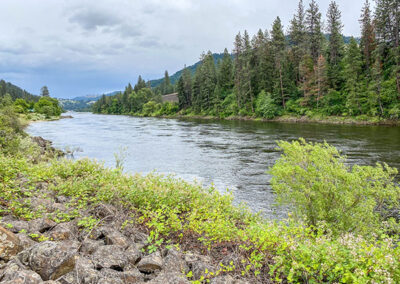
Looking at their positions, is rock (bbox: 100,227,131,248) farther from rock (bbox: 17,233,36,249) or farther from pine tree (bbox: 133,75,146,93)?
pine tree (bbox: 133,75,146,93)

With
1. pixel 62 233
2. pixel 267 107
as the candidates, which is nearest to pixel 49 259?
pixel 62 233

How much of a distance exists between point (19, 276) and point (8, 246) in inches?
34.0

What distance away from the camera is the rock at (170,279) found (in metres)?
3.76

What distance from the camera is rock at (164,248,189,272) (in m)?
4.27

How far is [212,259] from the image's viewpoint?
476 cm

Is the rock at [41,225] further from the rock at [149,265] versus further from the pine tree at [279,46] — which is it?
the pine tree at [279,46]

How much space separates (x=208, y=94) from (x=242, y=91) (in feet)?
50.2

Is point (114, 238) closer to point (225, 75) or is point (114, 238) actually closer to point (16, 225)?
point (16, 225)

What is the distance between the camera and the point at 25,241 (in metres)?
4.30

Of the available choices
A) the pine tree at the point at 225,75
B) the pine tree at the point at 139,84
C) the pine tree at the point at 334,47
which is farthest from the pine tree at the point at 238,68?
the pine tree at the point at 139,84

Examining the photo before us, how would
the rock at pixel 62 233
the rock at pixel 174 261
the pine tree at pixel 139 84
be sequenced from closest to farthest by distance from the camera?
1. the rock at pixel 174 261
2. the rock at pixel 62 233
3. the pine tree at pixel 139 84

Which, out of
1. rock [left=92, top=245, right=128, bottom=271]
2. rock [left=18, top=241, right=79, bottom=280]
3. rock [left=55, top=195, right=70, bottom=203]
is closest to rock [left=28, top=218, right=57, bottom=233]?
rock [left=18, top=241, right=79, bottom=280]

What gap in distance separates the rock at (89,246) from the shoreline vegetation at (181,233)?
0.02 meters

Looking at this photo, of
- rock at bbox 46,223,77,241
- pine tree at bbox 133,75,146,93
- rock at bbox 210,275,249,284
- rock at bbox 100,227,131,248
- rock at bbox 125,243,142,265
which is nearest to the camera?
rock at bbox 210,275,249,284
